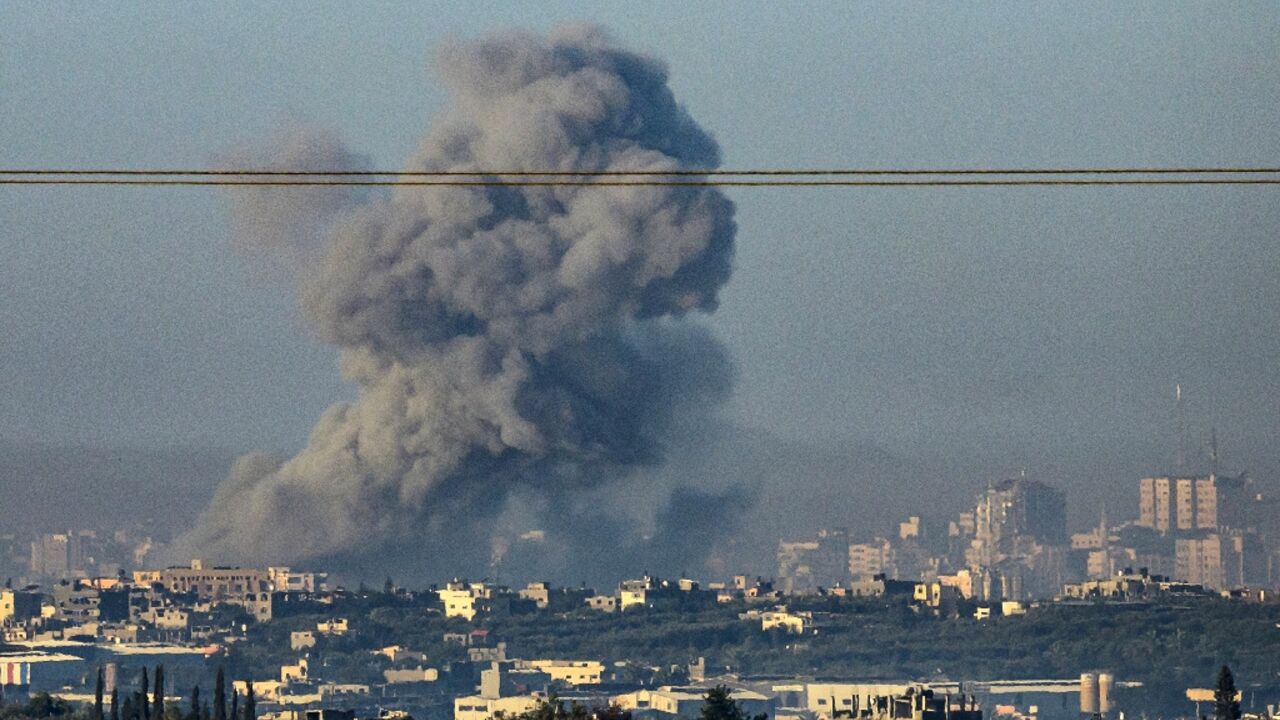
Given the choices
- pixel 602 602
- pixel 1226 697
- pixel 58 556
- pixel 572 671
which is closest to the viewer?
pixel 1226 697

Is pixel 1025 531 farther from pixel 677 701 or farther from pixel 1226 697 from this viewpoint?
pixel 1226 697

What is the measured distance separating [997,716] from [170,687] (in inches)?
1024

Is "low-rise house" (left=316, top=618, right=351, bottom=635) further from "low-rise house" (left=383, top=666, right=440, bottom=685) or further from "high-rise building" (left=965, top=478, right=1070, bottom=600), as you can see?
"high-rise building" (left=965, top=478, right=1070, bottom=600)

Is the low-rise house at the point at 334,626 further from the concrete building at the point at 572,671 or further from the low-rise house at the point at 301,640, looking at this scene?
the concrete building at the point at 572,671

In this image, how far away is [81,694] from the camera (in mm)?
115000

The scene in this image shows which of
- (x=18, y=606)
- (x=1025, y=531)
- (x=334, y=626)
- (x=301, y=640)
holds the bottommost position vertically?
(x=301, y=640)

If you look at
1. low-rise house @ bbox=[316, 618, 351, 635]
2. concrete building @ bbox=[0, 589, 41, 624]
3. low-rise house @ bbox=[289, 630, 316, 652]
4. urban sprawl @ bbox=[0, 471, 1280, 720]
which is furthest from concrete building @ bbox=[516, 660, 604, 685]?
concrete building @ bbox=[0, 589, 41, 624]

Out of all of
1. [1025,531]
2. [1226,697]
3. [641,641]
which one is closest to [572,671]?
[641,641]

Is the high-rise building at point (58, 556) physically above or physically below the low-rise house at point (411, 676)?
above

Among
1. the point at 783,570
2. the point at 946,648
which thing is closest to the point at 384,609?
the point at 946,648

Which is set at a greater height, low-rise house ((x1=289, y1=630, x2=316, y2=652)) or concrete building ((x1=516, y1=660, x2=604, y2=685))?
low-rise house ((x1=289, y1=630, x2=316, y2=652))

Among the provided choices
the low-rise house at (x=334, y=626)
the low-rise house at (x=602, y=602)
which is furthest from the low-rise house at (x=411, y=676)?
the low-rise house at (x=602, y=602)

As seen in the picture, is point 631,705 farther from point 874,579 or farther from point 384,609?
point 874,579

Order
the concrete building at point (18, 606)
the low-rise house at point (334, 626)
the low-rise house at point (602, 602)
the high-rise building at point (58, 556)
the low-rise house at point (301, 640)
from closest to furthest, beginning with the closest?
the low-rise house at point (301, 640), the low-rise house at point (334, 626), the concrete building at point (18, 606), the low-rise house at point (602, 602), the high-rise building at point (58, 556)
